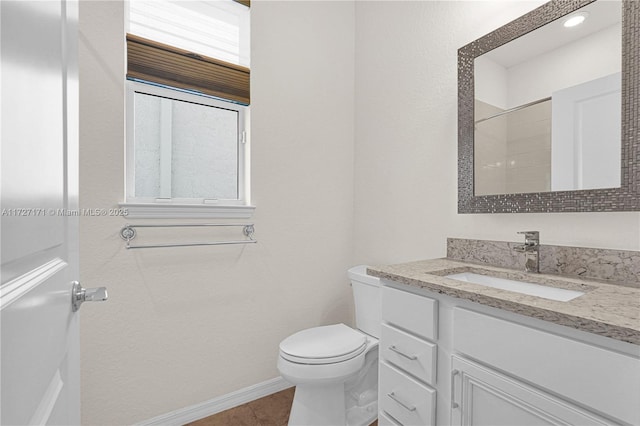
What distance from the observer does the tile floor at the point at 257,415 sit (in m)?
1.63

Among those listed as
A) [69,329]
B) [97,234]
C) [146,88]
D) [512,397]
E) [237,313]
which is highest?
[146,88]

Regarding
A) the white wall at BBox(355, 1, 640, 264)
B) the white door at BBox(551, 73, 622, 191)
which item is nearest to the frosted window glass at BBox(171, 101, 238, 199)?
the white wall at BBox(355, 1, 640, 264)

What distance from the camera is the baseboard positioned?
1.57m

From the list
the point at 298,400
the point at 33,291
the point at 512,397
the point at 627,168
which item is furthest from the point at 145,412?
the point at 627,168

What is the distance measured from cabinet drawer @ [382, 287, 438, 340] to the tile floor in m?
0.91

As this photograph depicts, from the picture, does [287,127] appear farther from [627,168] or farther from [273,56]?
[627,168]

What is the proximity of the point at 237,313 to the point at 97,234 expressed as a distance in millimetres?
829

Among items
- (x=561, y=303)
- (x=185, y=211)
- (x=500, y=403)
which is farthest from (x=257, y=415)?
(x=561, y=303)

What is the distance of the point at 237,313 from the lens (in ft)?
5.84

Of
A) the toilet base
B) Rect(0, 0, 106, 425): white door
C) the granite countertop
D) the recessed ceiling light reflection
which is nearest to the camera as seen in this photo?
Rect(0, 0, 106, 425): white door

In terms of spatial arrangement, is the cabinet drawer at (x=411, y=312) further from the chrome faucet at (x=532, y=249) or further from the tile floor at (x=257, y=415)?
the tile floor at (x=257, y=415)

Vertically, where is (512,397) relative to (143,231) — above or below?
below

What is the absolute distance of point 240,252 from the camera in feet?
5.87

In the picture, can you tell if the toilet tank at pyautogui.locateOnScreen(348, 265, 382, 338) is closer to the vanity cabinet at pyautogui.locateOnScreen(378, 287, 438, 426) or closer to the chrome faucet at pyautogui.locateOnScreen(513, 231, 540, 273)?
the vanity cabinet at pyautogui.locateOnScreen(378, 287, 438, 426)
